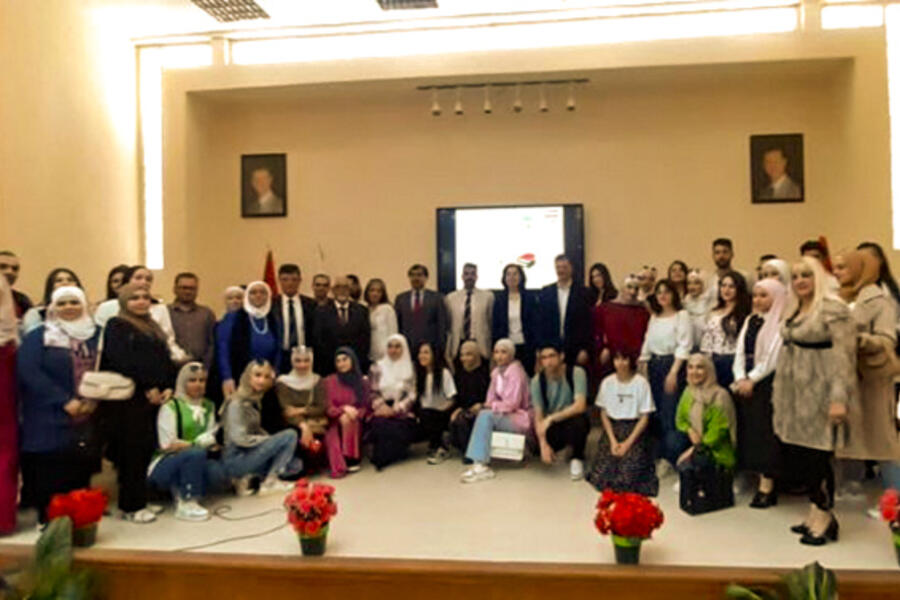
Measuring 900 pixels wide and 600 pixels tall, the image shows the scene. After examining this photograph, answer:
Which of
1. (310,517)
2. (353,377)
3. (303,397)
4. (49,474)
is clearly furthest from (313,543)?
(353,377)

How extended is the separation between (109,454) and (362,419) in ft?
5.55

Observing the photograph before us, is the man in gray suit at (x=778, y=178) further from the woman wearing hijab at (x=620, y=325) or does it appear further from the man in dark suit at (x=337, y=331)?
the man in dark suit at (x=337, y=331)

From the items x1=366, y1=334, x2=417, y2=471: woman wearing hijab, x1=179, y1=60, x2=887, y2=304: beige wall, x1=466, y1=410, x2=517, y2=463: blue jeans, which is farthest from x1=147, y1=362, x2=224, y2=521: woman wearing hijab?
x1=179, y1=60, x2=887, y2=304: beige wall

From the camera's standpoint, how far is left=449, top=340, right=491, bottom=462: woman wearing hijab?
17.2ft

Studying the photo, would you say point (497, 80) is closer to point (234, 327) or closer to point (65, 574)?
point (234, 327)

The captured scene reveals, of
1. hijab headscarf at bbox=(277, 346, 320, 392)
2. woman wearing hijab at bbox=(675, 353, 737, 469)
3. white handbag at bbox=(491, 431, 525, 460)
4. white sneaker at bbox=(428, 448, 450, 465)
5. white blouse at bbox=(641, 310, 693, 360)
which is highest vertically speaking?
white blouse at bbox=(641, 310, 693, 360)

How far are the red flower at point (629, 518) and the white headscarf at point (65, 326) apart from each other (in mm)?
2964

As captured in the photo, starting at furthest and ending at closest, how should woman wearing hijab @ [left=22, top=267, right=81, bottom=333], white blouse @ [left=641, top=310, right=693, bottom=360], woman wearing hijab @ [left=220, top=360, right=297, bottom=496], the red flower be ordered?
white blouse @ [left=641, top=310, right=693, bottom=360] → woman wearing hijab @ [left=220, top=360, right=297, bottom=496] → woman wearing hijab @ [left=22, top=267, right=81, bottom=333] → the red flower

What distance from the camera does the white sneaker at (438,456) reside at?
5.20m

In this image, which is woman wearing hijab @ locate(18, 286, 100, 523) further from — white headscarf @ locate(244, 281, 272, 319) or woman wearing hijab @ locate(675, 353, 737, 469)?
woman wearing hijab @ locate(675, 353, 737, 469)

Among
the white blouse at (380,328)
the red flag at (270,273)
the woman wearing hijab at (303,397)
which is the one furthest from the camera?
the red flag at (270,273)

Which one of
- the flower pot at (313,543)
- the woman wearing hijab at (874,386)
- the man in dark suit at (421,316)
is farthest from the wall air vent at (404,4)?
the flower pot at (313,543)

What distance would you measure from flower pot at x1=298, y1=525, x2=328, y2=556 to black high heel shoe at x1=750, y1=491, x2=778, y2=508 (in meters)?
2.46

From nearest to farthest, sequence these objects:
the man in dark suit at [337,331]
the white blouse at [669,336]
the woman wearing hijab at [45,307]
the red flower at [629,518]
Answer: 1. the red flower at [629,518]
2. the woman wearing hijab at [45,307]
3. the white blouse at [669,336]
4. the man in dark suit at [337,331]
